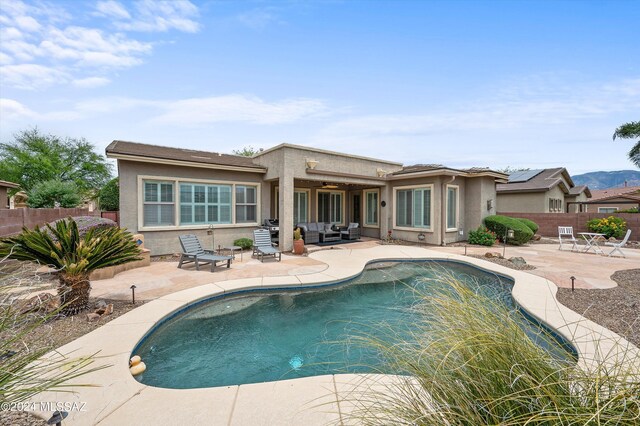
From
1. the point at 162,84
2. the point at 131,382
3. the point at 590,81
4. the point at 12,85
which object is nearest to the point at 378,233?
the point at 590,81

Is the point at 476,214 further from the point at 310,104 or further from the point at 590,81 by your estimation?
the point at 310,104

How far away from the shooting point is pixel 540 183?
2134 centimetres

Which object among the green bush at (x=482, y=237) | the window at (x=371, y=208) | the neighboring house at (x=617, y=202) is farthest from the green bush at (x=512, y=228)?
the neighboring house at (x=617, y=202)

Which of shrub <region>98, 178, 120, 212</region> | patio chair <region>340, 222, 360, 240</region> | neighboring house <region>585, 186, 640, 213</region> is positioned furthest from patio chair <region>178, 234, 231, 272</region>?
neighboring house <region>585, 186, 640, 213</region>

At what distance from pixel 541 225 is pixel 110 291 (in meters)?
23.2

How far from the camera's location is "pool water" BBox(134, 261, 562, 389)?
396cm

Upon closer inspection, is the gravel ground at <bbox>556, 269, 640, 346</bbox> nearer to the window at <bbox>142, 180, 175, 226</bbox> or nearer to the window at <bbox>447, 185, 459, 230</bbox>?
the window at <bbox>447, 185, 459, 230</bbox>

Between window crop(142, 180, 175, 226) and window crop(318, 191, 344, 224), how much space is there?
8201 millimetres

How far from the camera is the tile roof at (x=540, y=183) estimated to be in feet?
67.1

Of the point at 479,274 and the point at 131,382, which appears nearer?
the point at 131,382

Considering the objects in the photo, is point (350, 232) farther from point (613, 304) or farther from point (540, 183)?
point (540, 183)

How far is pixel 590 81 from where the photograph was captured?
11.8 metres

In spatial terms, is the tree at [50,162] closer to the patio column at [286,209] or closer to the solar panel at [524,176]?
the patio column at [286,209]

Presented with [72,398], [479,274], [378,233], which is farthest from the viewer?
[378,233]
